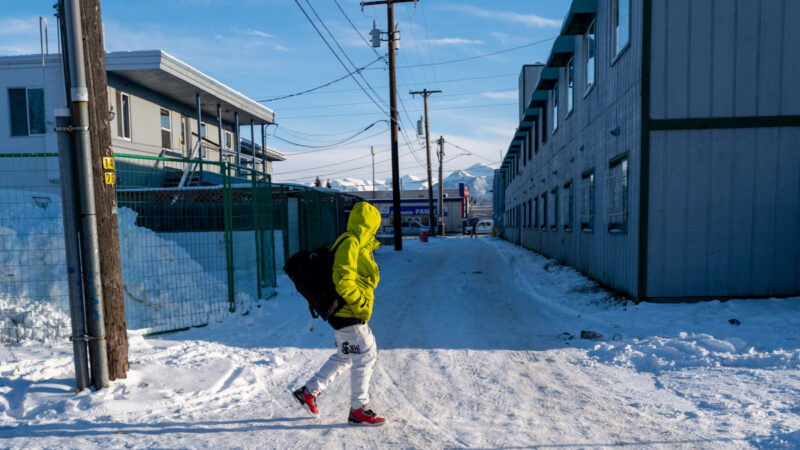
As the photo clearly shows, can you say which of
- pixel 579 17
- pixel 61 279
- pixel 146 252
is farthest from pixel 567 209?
pixel 61 279

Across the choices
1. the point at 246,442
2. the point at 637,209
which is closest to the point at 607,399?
the point at 246,442

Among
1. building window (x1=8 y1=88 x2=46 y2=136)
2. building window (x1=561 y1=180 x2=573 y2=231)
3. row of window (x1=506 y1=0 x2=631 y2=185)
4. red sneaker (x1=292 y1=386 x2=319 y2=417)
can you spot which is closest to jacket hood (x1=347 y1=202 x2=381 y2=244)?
red sneaker (x1=292 y1=386 x2=319 y2=417)

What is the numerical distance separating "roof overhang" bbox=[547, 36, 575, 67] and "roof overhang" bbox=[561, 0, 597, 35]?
2.55 feet

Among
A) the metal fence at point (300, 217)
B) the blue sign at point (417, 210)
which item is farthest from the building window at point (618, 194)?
the blue sign at point (417, 210)

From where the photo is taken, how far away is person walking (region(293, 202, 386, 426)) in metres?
3.69

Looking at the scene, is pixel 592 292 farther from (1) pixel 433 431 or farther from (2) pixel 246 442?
(2) pixel 246 442

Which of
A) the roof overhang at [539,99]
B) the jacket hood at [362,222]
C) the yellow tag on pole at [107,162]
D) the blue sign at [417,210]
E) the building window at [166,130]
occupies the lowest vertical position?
the blue sign at [417,210]

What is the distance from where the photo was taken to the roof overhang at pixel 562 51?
44.0ft

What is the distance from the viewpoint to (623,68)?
8664mm

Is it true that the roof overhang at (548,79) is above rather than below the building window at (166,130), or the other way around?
above

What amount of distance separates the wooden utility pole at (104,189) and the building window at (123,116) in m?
12.4

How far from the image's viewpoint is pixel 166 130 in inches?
706

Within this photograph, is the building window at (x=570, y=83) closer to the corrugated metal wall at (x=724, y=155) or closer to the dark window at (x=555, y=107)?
the dark window at (x=555, y=107)

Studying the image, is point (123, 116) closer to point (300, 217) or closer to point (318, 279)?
point (300, 217)
